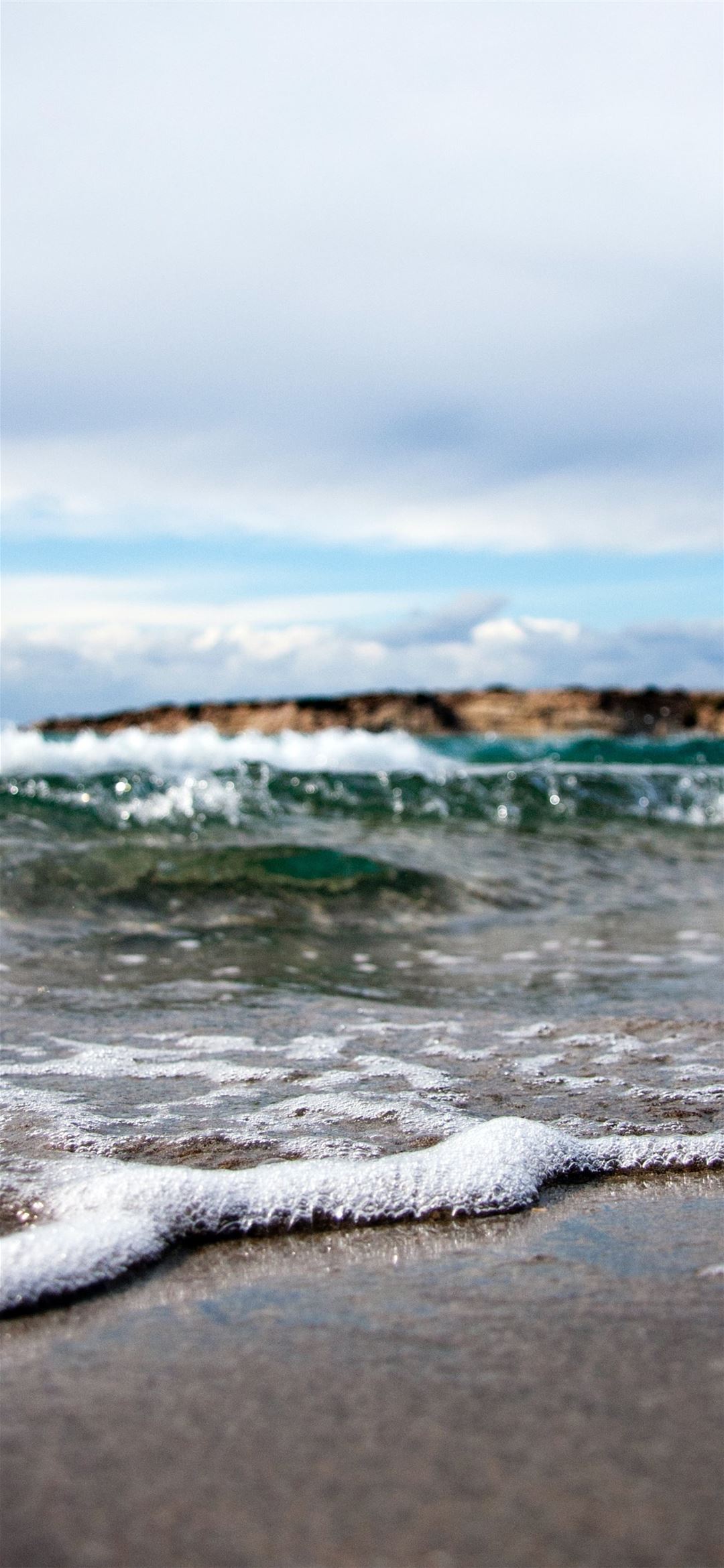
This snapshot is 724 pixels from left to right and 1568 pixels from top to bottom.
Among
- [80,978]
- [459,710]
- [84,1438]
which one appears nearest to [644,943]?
[80,978]

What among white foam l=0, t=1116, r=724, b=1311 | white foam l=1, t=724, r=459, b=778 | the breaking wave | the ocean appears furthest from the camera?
white foam l=1, t=724, r=459, b=778

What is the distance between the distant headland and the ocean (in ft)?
52.7

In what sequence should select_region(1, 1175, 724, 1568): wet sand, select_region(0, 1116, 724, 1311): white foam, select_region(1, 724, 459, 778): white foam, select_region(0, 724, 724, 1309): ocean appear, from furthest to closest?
select_region(1, 724, 459, 778): white foam → select_region(0, 724, 724, 1309): ocean → select_region(0, 1116, 724, 1311): white foam → select_region(1, 1175, 724, 1568): wet sand

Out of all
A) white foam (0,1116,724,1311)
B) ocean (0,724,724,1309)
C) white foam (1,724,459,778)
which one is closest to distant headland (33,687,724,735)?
white foam (1,724,459,778)

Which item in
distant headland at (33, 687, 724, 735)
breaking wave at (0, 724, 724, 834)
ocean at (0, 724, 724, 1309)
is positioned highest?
distant headland at (33, 687, 724, 735)

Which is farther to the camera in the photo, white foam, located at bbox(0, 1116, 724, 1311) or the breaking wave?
the breaking wave

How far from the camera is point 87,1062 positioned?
2.99 metres

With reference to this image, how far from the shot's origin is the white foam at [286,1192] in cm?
176

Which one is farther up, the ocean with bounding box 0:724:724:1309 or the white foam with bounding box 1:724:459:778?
the white foam with bounding box 1:724:459:778

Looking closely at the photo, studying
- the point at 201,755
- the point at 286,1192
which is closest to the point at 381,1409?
the point at 286,1192

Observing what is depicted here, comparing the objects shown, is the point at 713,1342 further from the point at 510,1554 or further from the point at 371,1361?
the point at 510,1554

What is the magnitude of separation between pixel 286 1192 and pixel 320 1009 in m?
1.70

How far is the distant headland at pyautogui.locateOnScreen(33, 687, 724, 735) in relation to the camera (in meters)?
25.4

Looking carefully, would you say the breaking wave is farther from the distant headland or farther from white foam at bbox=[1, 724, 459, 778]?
the distant headland
